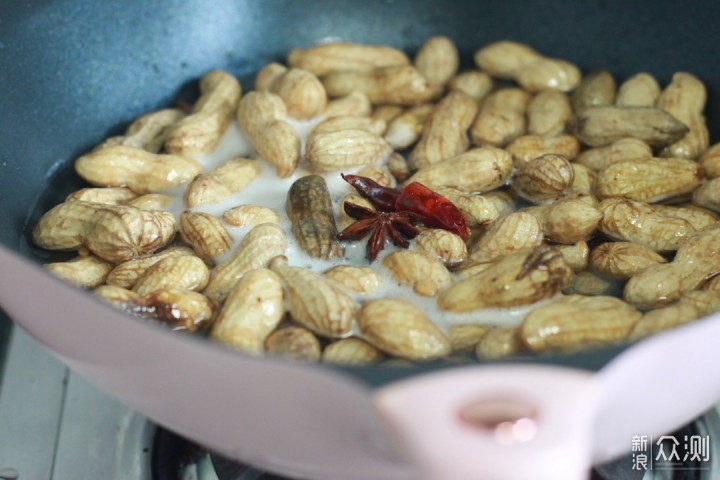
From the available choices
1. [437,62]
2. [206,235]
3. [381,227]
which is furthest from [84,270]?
[437,62]

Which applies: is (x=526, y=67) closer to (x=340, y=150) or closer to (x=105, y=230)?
(x=340, y=150)

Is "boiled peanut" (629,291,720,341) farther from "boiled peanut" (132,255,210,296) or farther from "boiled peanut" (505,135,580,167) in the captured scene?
Result: "boiled peanut" (132,255,210,296)

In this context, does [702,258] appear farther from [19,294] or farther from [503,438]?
[19,294]

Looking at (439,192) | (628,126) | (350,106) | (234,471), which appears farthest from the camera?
(350,106)

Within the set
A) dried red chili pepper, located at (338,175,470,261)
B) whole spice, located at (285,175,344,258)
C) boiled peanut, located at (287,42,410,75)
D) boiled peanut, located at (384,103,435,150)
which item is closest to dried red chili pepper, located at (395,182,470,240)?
dried red chili pepper, located at (338,175,470,261)

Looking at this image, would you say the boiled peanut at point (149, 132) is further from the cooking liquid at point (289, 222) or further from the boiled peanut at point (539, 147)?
the boiled peanut at point (539, 147)

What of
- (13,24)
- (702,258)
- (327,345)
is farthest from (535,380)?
(13,24)

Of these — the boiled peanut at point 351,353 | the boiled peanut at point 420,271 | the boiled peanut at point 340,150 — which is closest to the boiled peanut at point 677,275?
the boiled peanut at point 420,271
